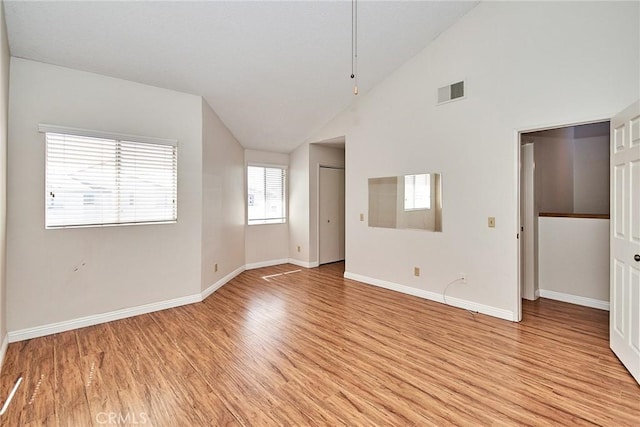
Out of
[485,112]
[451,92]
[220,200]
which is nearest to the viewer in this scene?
[485,112]

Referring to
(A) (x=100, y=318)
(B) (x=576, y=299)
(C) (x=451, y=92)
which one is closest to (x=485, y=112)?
(C) (x=451, y=92)

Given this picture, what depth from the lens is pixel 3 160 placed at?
102 inches

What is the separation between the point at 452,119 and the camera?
379 centimetres

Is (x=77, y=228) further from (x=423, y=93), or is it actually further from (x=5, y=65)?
(x=423, y=93)

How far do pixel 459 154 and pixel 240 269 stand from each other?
4157 mm

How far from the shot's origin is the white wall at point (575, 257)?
3664 mm

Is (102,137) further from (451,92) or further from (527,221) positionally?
(527,221)

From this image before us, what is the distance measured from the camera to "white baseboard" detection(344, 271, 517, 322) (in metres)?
3.41

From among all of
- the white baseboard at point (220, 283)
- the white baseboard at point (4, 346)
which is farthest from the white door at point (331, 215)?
the white baseboard at point (4, 346)

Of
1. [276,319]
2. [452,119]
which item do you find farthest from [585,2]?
[276,319]

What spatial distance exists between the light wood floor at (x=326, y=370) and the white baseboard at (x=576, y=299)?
145 millimetres

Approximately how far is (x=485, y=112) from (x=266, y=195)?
4.09 meters

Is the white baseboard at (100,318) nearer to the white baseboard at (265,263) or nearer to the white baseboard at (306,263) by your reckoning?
the white baseboard at (265,263)

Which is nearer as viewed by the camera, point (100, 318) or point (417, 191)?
point (100, 318)
